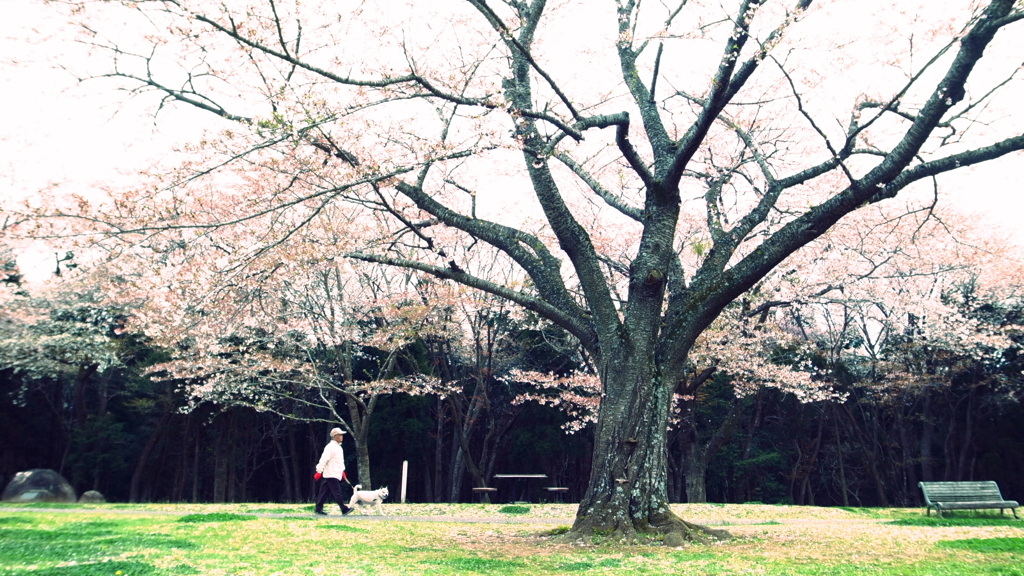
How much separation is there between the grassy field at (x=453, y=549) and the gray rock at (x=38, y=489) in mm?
10158

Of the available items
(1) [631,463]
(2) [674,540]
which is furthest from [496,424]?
(2) [674,540]

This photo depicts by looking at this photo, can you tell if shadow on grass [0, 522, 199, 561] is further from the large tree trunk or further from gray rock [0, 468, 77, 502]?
gray rock [0, 468, 77, 502]

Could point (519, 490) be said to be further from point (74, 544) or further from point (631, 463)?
point (74, 544)

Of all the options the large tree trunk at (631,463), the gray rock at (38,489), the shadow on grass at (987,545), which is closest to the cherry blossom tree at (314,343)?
the gray rock at (38,489)

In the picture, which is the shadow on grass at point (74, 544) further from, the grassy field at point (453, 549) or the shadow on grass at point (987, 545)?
the shadow on grass at point (987, 545)

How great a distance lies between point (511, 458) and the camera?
1039 inches

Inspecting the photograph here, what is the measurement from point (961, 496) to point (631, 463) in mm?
8077

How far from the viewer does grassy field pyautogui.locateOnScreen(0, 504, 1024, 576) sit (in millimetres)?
5027

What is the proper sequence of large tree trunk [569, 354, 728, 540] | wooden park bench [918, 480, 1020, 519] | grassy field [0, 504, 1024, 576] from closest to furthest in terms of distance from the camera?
grassy field [0, 504, 1024, 576] → large tree trunk [569, 354, 728, 540] → wooden park bench [918, 480, 1020, 519]

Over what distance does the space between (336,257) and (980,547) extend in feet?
26.5

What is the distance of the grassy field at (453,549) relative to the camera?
5027 mm

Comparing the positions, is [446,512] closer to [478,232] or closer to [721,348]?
[478,232]

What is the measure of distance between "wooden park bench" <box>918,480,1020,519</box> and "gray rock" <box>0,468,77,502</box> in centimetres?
2026

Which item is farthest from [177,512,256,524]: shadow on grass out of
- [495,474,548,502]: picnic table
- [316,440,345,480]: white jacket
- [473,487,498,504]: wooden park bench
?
[495,474,548,502]: picnic table
